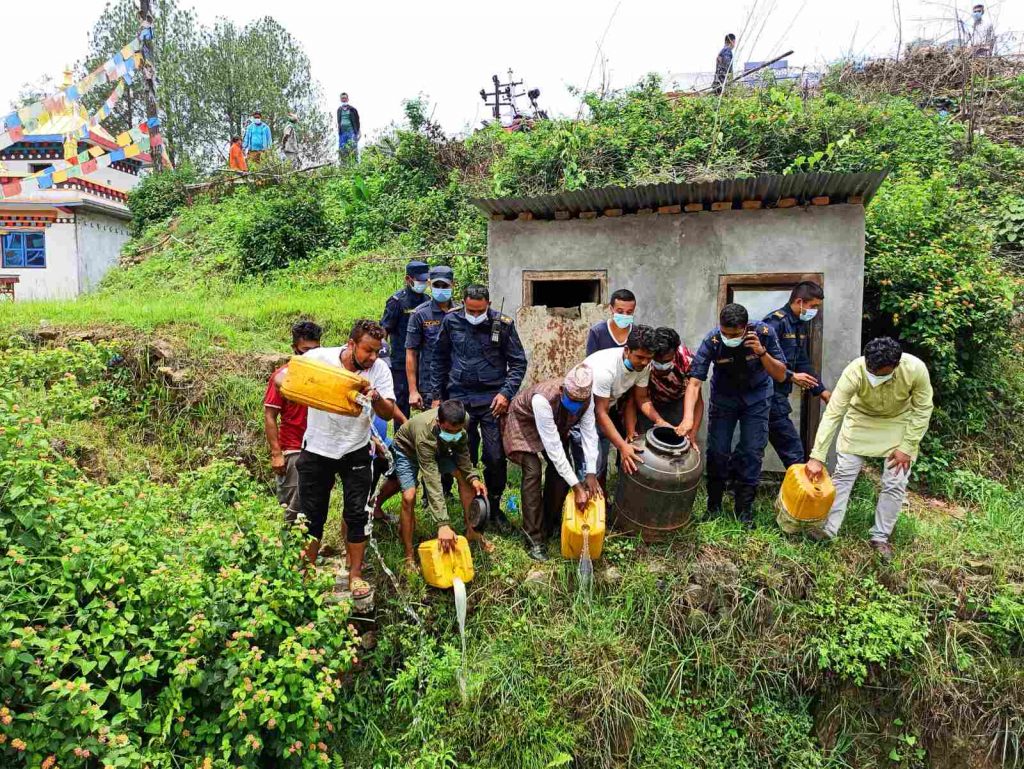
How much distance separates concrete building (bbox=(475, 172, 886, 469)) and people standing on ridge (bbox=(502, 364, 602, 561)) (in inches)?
76.1

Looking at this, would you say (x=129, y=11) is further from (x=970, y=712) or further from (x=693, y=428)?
(x=970, y=712)

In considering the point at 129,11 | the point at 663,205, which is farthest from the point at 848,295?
the point at 129,11

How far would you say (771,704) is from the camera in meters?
4.59

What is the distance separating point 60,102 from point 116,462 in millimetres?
8003

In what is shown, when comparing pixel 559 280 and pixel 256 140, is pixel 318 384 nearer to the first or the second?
pixel 559 280

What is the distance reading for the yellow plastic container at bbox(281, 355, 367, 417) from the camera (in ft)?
13.5

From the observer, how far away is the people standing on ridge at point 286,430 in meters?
4.78

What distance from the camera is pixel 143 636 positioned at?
11.9 feet

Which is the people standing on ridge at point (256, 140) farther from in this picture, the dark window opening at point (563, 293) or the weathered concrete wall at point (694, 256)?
the weathered concrete wall at point (694, 256)

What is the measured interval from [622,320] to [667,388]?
0.69 m

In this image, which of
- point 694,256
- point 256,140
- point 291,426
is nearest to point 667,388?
point 694,256

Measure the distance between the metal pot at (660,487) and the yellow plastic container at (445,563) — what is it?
1301mm

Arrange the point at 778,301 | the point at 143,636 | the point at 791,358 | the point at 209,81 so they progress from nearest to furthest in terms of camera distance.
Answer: the point at 143,636, the point at 791,358, the point at 778,301, the point at 209,81

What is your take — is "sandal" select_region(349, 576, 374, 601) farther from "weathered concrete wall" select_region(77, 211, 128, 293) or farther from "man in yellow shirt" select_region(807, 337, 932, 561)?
"weathered concrete wall" select_region(77, 211, 128, 293)
